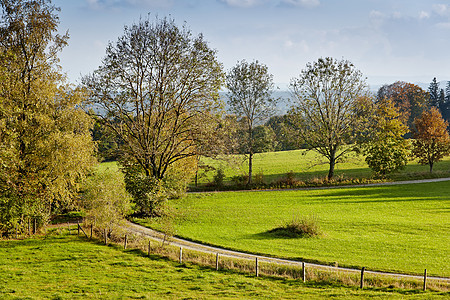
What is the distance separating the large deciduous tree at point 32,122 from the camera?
28391 millimetres

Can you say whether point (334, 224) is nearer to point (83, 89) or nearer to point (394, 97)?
point (83, 89)

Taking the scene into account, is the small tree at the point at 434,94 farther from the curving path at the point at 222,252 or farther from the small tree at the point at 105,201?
the small tree at the point at 105,201

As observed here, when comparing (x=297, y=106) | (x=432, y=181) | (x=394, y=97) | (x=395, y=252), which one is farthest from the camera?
(x=394, y=97)

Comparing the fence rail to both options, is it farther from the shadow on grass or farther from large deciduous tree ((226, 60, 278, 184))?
large deciduous tree ((226, 60, 278, 184))

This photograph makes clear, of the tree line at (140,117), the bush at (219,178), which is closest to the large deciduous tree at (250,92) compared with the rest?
the tree line at (140,117)

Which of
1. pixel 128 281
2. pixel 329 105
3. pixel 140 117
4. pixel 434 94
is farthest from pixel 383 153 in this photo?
pixel 434 94

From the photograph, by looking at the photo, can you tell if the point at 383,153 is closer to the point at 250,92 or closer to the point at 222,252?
the point at 250,92

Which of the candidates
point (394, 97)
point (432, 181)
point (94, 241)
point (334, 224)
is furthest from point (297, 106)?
point (394, 97)

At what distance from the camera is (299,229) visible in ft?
98.7

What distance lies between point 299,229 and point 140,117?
63.8 feet

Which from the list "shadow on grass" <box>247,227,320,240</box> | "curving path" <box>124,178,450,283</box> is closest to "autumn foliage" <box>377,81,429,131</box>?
"shadow on grass" <box>247,227,320,240</box>

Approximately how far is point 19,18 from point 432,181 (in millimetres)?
52774

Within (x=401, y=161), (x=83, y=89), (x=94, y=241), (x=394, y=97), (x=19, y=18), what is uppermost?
(x=394, y=97)

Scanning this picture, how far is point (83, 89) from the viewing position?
34750mm
